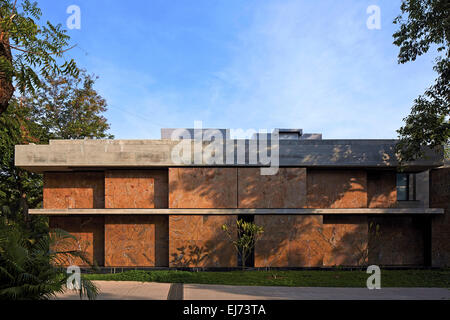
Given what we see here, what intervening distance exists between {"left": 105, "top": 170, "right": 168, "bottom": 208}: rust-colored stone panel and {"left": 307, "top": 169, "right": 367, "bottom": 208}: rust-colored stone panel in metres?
8.20

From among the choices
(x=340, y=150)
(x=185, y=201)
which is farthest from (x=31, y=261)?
(x=340, y=150)

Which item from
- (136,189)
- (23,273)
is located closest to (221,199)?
(136,189)

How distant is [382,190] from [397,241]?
3053mm

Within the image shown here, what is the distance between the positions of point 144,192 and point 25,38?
1076 cm

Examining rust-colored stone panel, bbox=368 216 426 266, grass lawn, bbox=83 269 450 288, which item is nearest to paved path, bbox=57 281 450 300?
grass lawn, bbox=83 269 450 288

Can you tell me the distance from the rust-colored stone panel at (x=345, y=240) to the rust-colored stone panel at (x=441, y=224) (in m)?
3.67

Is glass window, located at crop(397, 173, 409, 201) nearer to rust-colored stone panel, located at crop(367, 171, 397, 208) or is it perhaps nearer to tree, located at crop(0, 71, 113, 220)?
rust-colored stone panel, located at crop(367, 171, 397, 208)

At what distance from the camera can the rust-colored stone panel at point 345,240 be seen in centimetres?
1703

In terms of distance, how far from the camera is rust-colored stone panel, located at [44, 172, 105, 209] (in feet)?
58.1

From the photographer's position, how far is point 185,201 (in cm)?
1677

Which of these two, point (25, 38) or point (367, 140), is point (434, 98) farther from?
point (25, 38)

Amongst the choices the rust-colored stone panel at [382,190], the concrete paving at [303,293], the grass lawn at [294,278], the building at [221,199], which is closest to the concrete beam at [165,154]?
the building at [221,199]

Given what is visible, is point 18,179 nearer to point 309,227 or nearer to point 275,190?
point 275,190

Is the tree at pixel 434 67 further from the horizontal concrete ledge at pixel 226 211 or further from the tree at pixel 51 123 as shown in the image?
the tree at pixel 51 123
